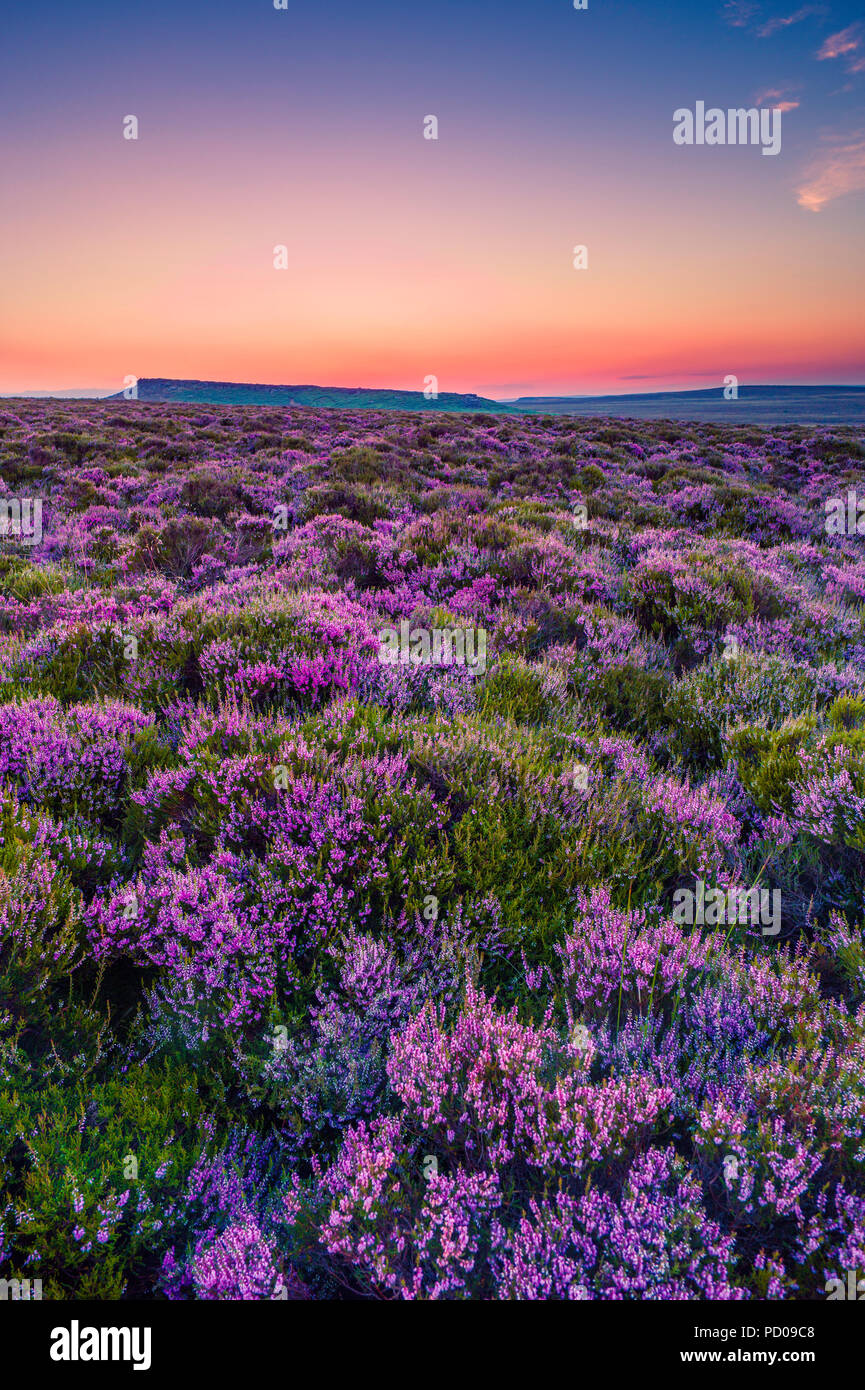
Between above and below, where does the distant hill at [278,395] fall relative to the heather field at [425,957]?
above

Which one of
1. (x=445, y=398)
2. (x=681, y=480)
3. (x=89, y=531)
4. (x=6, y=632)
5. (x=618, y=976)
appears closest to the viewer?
(x=618, y=976)

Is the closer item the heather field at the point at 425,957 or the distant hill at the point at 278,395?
the heather field at the point at 425,957

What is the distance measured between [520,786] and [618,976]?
116 centimetres

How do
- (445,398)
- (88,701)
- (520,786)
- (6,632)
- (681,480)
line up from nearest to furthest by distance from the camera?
(520,786) < (88,701) < (6,632) < (681,480) < (445,398)

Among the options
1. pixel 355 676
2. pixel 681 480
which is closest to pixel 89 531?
pixel 355 676

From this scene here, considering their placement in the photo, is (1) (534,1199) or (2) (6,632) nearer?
(1) (534,1199)

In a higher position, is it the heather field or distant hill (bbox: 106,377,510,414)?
distant hill (bbox: 106,377,510,414)

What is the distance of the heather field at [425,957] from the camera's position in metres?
1.66

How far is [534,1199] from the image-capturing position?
67.8 inches

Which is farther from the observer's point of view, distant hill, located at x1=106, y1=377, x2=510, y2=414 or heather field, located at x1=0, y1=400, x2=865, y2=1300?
distant hill, located at x1=106, y1=377, x2=510, y2=414

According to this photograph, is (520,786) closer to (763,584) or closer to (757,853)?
(757,853)

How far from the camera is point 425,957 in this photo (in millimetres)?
2578

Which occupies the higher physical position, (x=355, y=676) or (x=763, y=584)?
(x=763, y=584)

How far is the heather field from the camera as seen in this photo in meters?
1.66
